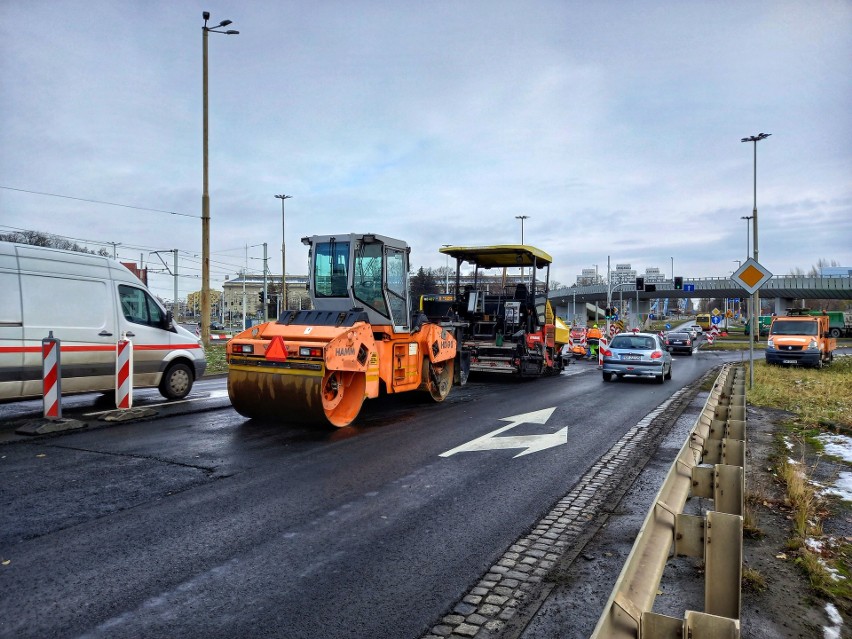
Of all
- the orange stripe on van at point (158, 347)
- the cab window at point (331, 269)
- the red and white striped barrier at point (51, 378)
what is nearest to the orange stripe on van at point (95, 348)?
the orange stripe on van at point (158, 347)

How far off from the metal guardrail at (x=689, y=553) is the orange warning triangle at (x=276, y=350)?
211 inches

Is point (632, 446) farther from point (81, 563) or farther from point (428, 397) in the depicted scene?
point (81, 563)

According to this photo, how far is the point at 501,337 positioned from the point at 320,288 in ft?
26.0

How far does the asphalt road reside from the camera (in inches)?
135

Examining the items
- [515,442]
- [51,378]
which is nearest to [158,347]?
[51,378]

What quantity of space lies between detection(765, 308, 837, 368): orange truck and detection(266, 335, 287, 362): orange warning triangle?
23.0 meters

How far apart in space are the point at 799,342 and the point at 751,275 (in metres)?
12.5

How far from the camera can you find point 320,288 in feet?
33.6

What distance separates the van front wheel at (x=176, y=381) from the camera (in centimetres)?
1092

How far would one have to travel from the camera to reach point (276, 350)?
842cm

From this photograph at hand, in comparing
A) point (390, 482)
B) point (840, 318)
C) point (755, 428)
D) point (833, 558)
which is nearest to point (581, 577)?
point (833, 558)

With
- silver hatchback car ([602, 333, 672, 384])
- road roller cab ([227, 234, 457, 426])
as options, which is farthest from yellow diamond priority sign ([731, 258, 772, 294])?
road roller cab ([227, 234, 457, 426])

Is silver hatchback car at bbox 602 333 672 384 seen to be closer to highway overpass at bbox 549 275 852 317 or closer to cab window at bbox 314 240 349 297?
cab window at bbox 314 240 349 297

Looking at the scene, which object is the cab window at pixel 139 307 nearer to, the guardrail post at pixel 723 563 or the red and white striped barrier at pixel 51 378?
the red and white striped barrier at pixel 51 378
